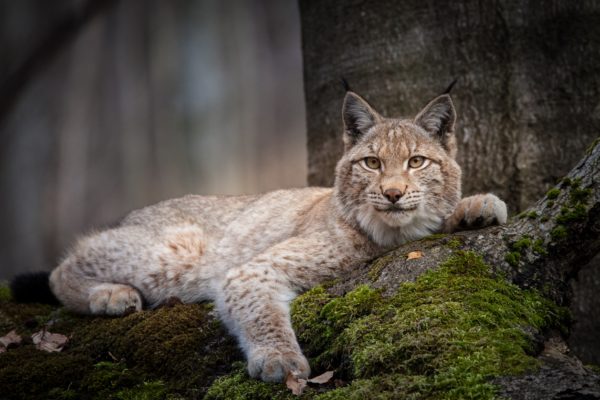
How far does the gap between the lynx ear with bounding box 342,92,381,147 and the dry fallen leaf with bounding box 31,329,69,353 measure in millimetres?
2295

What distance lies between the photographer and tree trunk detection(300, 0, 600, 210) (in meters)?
4.87

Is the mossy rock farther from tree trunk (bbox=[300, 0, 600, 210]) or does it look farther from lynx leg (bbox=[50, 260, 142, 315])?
tree trunk (bbox=[300, 0, 600, 210])

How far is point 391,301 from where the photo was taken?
3.25 metres

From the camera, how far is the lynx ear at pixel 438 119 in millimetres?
4195

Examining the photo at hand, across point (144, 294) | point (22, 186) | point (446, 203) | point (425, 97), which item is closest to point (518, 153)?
point (425, 97)

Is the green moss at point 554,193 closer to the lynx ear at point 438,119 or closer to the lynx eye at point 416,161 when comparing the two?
the lynx eye at point 416,161

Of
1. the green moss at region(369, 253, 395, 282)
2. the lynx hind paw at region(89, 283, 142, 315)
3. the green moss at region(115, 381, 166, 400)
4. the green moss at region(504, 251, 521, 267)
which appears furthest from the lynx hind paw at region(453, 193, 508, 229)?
the lynx hind paw at region(89, 283, 142, 315)

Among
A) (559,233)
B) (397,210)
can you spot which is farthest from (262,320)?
(559,233)

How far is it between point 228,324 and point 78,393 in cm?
92

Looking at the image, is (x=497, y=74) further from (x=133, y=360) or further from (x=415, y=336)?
(x=133, y=360)

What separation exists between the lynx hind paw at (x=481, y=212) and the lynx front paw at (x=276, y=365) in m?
1.28

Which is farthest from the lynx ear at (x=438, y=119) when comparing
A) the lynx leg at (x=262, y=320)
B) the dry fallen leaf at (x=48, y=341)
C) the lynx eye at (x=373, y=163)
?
the dry fallen leaf at (x=48, y=341)

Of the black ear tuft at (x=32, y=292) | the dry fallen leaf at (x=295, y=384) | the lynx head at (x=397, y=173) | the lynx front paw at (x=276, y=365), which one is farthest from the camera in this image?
the black ear tuft at (x=32, y=292)

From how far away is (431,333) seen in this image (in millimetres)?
2877
